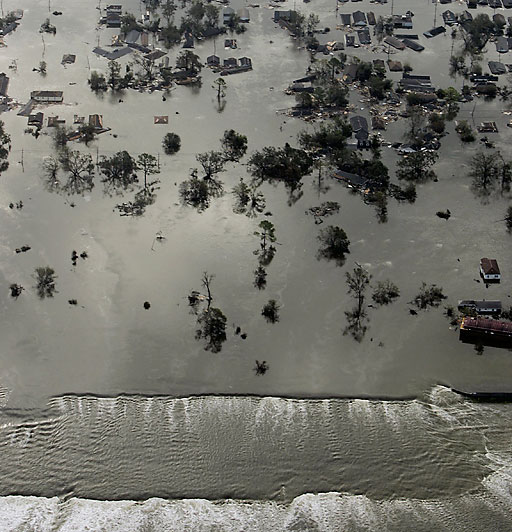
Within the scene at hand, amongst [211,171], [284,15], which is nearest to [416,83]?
[284,15]

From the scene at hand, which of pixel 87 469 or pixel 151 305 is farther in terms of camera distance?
pixel 151 305

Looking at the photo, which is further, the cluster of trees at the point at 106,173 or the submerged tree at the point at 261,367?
the cluster of trees at the point at 106,173

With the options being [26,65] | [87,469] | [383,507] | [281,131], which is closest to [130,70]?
[26,65]

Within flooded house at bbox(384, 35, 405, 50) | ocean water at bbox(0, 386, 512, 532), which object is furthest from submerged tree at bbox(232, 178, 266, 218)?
flooded house at bbox(384, 35, 405, 50)

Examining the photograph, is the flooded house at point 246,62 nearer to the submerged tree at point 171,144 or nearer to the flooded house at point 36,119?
the submerged tree at point 171,144

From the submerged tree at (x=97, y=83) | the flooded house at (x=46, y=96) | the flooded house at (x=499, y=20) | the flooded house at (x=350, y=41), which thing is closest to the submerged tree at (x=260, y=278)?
the flooded house at (x=46, y=96)

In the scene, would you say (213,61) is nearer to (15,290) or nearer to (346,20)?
(346,20)

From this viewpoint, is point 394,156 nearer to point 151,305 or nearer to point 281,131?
point 281,131
